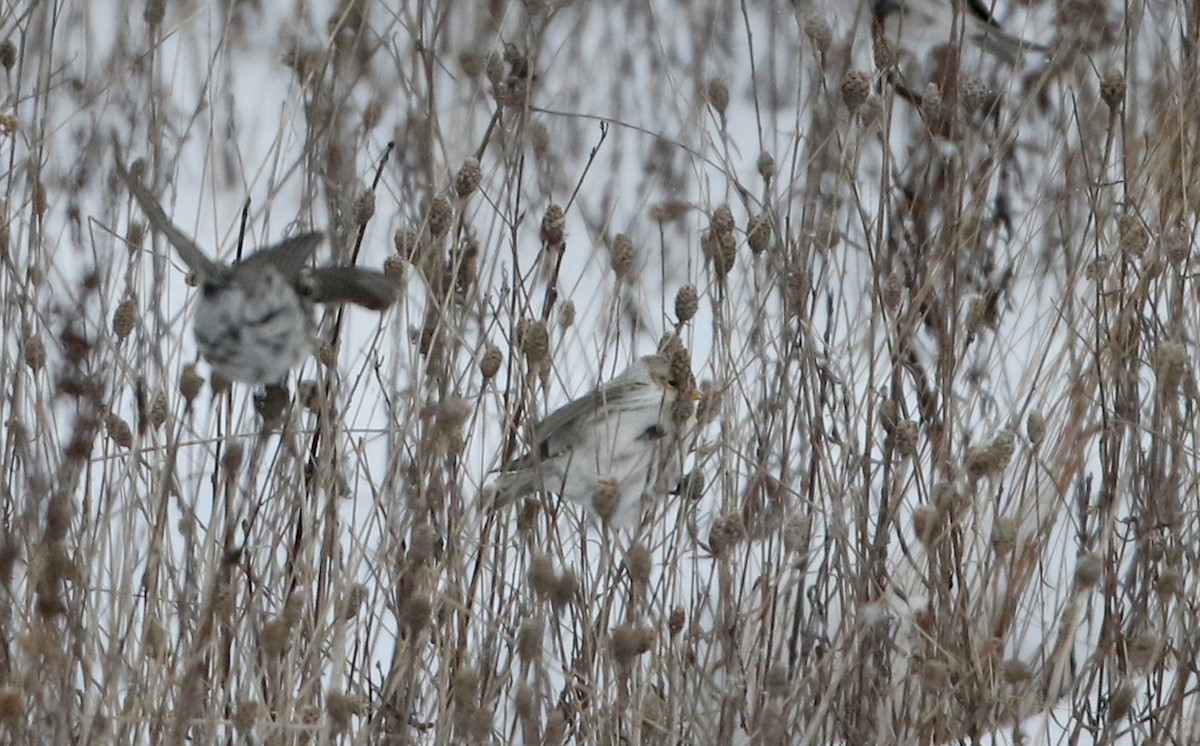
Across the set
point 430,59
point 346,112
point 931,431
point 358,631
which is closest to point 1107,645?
point 931,431

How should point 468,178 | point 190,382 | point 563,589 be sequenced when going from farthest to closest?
point 468,178 → point 190,382 → point 563,589

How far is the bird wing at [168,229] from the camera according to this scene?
172cm

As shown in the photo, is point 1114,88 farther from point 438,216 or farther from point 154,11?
point 154,11

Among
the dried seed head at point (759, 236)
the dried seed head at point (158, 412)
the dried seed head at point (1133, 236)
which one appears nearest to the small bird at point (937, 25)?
the dried seed head at point (1133, 236)

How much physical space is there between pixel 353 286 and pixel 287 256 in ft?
0.28

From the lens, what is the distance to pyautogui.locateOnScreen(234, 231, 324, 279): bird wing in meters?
1.93

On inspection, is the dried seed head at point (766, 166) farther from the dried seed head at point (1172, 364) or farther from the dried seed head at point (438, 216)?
the dried seed head at point (1172, 364)

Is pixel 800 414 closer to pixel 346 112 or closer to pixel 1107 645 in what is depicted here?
pixel 1107 645

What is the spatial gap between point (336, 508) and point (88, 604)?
1.07ft

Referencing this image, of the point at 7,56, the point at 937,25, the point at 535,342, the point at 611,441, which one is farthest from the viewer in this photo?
the point at 937,25

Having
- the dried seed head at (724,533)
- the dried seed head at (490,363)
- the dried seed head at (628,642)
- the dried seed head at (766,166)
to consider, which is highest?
the dried seed head at (766,166)

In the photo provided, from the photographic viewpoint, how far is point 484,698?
200cm

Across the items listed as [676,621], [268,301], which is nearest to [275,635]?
[268,301]

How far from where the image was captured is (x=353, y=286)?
1.94m
